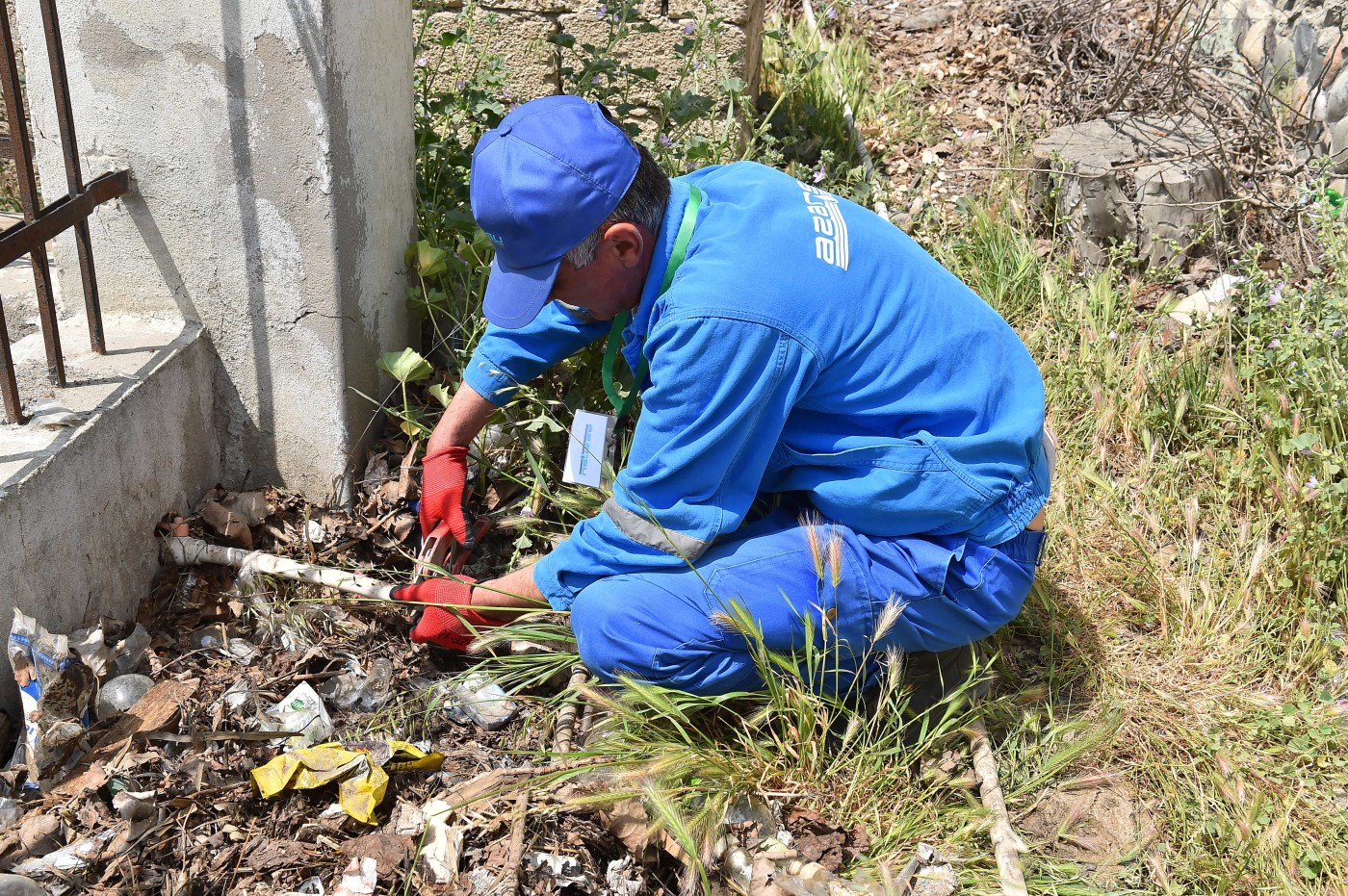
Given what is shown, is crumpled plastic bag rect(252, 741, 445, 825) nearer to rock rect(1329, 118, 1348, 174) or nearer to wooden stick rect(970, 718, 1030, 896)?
wooden stick rect(970, 718, 1030, 896)

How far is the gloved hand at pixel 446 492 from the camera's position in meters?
2.40

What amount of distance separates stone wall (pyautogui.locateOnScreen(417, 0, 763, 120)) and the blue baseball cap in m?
2.18

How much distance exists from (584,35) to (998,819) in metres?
3.20

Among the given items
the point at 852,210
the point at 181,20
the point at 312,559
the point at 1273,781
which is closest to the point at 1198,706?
the point at 1273,781

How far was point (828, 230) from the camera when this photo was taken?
1.95 meters

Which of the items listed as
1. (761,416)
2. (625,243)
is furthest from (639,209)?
(761,416)

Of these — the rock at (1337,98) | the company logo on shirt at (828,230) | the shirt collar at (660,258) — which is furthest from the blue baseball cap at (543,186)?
the rock at (1337,98)

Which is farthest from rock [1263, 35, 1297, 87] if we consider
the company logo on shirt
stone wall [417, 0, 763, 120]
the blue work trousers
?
the blue work trousers

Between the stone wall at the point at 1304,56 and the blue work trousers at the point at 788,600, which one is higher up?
the stone wall at the point at 1304,56

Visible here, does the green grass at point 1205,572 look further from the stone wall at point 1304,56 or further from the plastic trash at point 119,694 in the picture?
the plastic trash at point 119,694

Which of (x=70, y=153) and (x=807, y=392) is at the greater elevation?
(x=70, y=153)

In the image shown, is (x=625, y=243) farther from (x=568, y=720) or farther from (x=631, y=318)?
(x=568, y=720)

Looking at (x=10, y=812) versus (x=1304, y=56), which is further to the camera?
(x=1304, y=56)

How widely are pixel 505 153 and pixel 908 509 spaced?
96 cm
